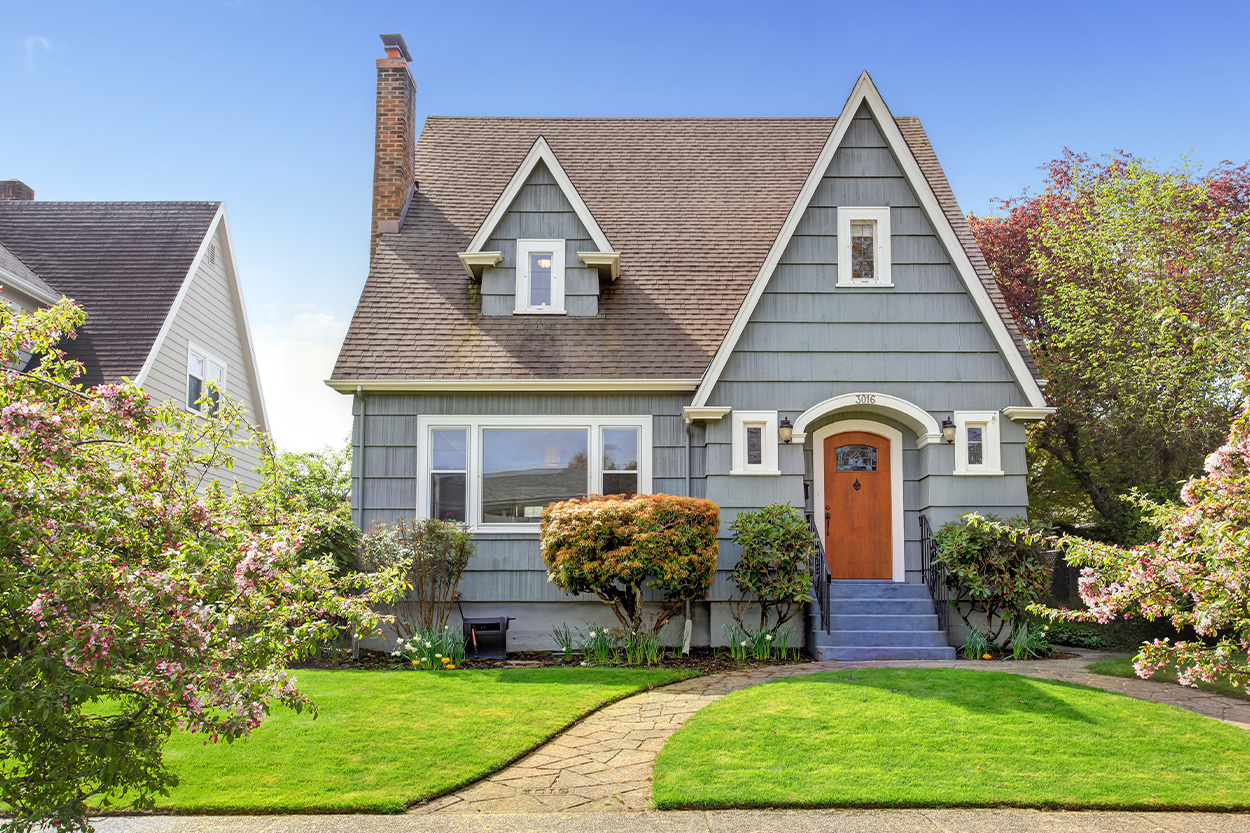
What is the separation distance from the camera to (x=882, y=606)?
1155cm

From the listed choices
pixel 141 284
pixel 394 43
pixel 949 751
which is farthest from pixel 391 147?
pixel 949 751

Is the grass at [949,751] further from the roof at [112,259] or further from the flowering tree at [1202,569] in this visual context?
the roof at [112,259]

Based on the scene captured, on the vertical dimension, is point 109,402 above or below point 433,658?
above

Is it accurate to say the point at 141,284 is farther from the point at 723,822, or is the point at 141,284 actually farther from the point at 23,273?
the point at 723,822

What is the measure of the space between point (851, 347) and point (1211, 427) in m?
6.56

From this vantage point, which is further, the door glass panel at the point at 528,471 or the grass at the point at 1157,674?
the door glass panel at the point at 528,471

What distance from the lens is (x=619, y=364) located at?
499 inches

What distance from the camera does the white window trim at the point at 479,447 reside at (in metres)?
12.3

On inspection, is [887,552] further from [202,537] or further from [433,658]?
[202,537]

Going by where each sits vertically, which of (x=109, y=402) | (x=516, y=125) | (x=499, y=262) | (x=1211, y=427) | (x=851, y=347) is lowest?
(x=109, y=402)

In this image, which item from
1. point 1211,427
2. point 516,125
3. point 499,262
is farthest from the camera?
point 516,125

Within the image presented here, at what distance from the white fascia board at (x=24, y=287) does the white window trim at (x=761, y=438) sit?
35.1 ft

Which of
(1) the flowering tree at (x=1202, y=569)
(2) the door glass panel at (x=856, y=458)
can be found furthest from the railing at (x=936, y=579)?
(1) the flowering tree at (x=1202, y=569)

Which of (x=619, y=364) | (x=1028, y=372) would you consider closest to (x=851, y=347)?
(x=1028, y=372)
